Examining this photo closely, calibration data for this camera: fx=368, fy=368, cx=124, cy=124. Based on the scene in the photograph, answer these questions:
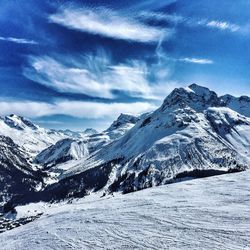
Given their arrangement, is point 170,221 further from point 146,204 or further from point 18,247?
point 18,247

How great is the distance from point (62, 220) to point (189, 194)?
36.3 meters

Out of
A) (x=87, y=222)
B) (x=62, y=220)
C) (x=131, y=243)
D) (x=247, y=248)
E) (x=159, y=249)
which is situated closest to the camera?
(x=247, y=248)

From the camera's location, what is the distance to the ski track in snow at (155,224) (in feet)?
216

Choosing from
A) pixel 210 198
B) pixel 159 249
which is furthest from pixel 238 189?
pixel 159 249

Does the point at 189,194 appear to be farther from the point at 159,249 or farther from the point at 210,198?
the point at 159,249

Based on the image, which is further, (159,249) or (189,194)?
(189,194)

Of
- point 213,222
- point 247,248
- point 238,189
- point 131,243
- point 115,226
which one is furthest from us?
point 238,189

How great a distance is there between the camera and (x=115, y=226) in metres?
79.7

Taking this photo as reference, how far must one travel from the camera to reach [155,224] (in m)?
76.6

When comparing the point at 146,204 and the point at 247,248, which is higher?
the point at 146,204

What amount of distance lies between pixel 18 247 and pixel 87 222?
16.6 m

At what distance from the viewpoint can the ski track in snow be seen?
65.9m

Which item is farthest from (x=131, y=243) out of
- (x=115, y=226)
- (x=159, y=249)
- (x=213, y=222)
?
(x=213, y=222)

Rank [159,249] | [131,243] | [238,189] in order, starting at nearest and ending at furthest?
1. [159,249]
2. [131,243]
3. [238,189]
